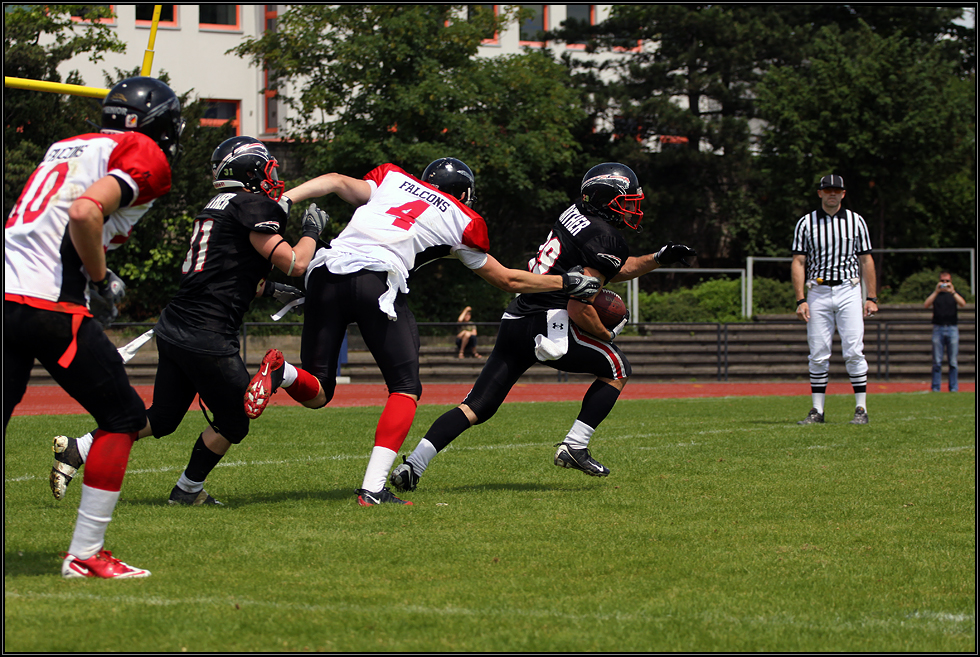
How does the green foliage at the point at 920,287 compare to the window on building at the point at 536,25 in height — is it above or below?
below

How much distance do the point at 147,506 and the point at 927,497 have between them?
439 centimetres

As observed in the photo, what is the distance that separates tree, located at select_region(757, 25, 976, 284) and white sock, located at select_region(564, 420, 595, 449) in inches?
1030

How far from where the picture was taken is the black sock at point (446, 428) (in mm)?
6402

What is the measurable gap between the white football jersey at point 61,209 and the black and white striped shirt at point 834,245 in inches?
310

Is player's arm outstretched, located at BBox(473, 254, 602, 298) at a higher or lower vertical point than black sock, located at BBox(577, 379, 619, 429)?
higher

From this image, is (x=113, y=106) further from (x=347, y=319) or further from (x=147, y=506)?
(x=147, y=506)

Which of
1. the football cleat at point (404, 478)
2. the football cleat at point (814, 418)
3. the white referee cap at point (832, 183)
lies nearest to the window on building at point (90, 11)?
the white referee cap at point (832, 183)

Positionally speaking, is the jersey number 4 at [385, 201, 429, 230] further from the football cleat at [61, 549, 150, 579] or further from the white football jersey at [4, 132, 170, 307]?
the football cleat at [61, 549, 150, 579]

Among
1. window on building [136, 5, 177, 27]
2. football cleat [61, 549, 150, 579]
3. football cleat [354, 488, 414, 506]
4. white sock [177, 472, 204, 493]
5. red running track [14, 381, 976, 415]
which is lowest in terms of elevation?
red running track [14, 381, 976, 415]

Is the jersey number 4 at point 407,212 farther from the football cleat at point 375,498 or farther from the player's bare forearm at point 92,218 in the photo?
the player's bare forearm at point 92,218

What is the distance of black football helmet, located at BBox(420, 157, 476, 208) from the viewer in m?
6.32

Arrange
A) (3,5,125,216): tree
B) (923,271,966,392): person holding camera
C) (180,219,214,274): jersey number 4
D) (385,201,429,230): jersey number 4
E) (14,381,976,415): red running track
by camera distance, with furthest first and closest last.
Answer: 1. (3,5,125,216): tree
2. (923,271,966,392): person holding camera
3. (14,381,976,415): red running track
4. (385,201,429,230): jersey number 4
5. (180,219,214,274): jersey number 4

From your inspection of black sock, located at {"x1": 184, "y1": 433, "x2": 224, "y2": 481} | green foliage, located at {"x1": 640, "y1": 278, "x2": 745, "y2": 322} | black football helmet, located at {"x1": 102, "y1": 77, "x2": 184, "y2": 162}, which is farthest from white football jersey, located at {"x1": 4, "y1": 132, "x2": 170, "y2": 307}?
green foliage, located at {"x1": 640, "y1": 278, "x2": 745, "y2": 322}

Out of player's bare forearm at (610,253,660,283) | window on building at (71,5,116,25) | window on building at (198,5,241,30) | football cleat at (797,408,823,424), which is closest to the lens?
player's bare forearm at (610,253,660,283)
